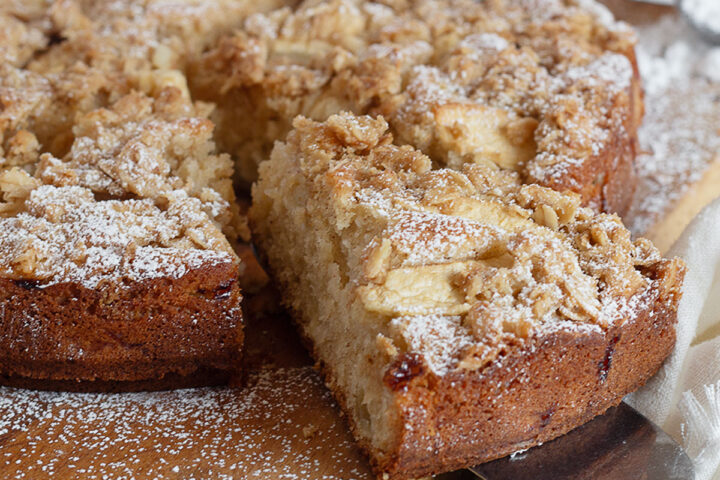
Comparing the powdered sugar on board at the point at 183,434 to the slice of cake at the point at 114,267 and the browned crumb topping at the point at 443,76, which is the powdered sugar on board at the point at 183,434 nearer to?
the slice of cake at the point at 114,267

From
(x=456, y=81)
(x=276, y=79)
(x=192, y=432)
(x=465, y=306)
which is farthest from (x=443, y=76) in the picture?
(x=192, y=432)

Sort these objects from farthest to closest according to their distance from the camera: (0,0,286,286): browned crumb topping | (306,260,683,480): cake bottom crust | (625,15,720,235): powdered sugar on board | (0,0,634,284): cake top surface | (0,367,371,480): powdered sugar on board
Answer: (625,15,720,235): powdered sugar on board → (0,0,634,284): cake top surface → (0,0,286,286): browned crumb topping → (0,367,371,480): powdered sugar on board → (306,260,683,480): cake bottom crust

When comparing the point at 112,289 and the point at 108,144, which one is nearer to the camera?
the point at 112,289

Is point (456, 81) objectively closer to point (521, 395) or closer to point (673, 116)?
point (521, 395)

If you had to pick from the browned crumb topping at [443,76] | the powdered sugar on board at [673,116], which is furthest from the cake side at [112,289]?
the powdered sugar on board at [673,116]

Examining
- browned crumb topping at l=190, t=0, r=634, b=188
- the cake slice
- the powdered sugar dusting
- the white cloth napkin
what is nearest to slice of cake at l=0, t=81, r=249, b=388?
the powdered sugar dusting

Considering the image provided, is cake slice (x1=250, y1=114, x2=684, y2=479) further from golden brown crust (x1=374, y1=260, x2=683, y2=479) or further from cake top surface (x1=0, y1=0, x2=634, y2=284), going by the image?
cake top surface (x1=0, y1=0, x2=634, y2=284)

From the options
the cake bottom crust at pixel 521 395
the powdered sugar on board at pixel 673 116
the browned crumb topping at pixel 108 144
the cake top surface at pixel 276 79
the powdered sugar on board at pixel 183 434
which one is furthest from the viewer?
the powdered sugar on board at pixel 673 116

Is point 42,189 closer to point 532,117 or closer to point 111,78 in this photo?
point 111,78
